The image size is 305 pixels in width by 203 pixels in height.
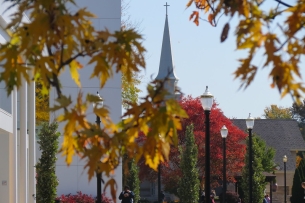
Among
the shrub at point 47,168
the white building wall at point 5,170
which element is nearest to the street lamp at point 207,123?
the white building wall at point 5,170

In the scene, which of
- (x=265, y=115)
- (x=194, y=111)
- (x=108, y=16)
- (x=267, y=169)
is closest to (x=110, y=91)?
(x=108, y=16)

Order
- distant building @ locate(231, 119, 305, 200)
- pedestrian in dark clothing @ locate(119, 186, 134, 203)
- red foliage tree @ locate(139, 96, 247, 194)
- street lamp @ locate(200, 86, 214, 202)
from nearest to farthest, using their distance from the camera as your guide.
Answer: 1. street lamp @ locate(200, 86, 214, 202)
2. pedestrian in dark clothing @ locate(119, 186, 134, 203)
3. red foliage tree @ locate(139, 96, 247, 194)
4. distant building @ locate(231, 119, 305, 200)

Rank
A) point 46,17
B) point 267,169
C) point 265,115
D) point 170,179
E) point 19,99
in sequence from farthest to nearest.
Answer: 1. point 265,115
2. point 267,169
3. point 170,179
4. point 19,99
5. point 46,17

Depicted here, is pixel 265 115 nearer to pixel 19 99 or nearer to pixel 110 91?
pixel 110 91

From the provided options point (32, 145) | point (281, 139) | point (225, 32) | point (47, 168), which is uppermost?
point (281, 139)

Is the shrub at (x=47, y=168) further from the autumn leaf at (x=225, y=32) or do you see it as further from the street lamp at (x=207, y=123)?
the autumn leaf at (x=225, y=32)

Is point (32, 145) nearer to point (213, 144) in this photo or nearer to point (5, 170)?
point (5, 170)

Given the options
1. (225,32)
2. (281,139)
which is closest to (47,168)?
(225,32)

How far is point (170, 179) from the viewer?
53.4 metres

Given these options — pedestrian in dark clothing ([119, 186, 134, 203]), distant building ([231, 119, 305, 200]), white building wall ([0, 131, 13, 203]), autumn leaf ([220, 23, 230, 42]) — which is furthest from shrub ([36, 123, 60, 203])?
distant building ([231, 119, 305, 200])

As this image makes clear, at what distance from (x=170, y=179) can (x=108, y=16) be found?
71.8ft

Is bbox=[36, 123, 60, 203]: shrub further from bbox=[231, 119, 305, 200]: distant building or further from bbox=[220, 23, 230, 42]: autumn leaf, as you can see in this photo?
bbox=[231, 119, 305, 200]: distant building

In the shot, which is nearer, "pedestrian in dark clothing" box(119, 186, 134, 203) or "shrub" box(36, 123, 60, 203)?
"shrub" box(36, 123, 60, 203)

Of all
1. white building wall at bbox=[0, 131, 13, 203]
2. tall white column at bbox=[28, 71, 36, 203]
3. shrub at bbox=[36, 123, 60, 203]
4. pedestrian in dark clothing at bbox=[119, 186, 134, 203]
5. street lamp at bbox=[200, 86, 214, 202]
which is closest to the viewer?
street lamp at bbox=[200, 86, 214, 202]
